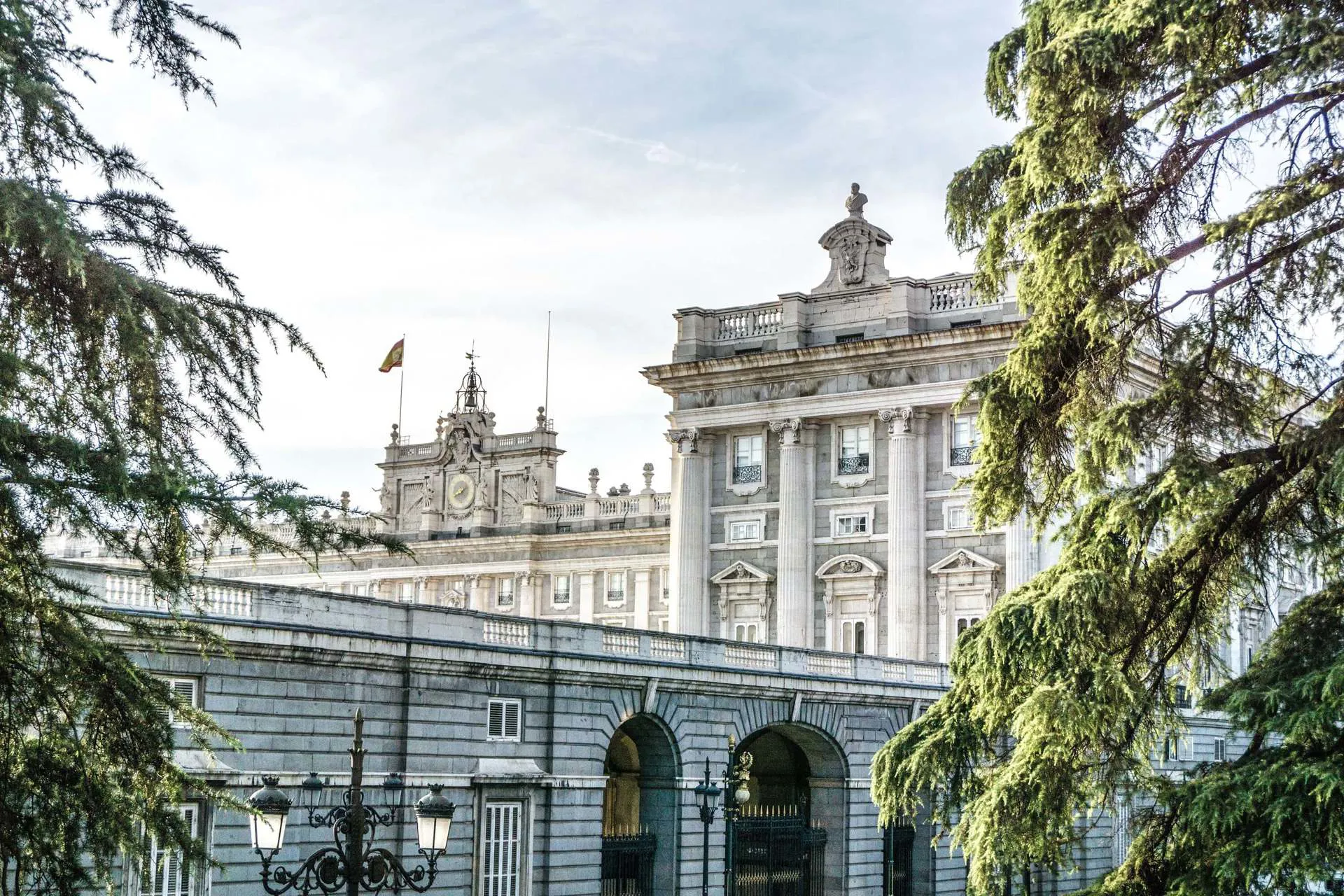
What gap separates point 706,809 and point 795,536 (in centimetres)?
2399

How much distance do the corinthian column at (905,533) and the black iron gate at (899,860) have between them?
38.0ft

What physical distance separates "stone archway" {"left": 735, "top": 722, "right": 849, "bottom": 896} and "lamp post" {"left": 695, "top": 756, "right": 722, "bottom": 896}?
1.66 metres

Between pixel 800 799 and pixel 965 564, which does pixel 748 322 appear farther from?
pixel 800 799

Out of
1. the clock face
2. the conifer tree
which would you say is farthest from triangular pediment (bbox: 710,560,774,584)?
the conifer tree

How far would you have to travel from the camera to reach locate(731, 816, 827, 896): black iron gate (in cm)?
3406

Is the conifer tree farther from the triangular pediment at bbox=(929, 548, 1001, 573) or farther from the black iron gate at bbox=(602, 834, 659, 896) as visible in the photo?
the triangular pediment at bbox=(929, 548, 1001, 573)

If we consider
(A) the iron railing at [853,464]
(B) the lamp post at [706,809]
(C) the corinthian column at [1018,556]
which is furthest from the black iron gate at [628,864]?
(A) the iron railing at [853,464]

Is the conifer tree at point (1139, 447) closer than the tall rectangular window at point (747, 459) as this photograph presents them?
Yes

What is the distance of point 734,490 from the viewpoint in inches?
2138

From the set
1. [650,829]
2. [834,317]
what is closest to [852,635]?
[834,317]

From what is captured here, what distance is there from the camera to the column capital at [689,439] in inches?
2158

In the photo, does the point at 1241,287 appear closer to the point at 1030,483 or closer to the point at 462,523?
the point at 1030,483

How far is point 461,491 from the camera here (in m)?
73.2

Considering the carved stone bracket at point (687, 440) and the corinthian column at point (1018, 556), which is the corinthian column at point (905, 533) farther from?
the carved stone bracket at point (687, 440)
